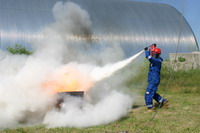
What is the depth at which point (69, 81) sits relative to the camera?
394 inches

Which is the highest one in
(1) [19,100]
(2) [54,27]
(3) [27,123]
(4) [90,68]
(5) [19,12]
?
(5) [19,12]

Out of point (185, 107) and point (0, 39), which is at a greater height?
point (0, 39)

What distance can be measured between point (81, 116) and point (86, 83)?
158 centimetres

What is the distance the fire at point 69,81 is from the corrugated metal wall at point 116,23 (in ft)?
61.5

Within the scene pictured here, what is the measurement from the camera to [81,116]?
8992 mm

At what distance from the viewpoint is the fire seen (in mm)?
9656

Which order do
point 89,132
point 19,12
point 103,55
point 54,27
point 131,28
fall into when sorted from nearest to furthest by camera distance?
point 89,132 → point 54,27 → point 103,55 → point 19,12 → point 131,28

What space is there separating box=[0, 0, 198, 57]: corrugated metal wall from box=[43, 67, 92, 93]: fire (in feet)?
61.5

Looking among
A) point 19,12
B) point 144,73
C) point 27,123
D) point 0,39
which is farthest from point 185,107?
point 19,12

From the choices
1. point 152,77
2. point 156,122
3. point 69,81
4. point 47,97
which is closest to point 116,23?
point 152,77

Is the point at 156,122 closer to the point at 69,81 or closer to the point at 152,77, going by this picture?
the point at 152,77

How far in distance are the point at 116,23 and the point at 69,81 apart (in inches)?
953

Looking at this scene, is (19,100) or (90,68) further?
(90,68)

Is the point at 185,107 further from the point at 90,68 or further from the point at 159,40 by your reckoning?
the point at 159,40
